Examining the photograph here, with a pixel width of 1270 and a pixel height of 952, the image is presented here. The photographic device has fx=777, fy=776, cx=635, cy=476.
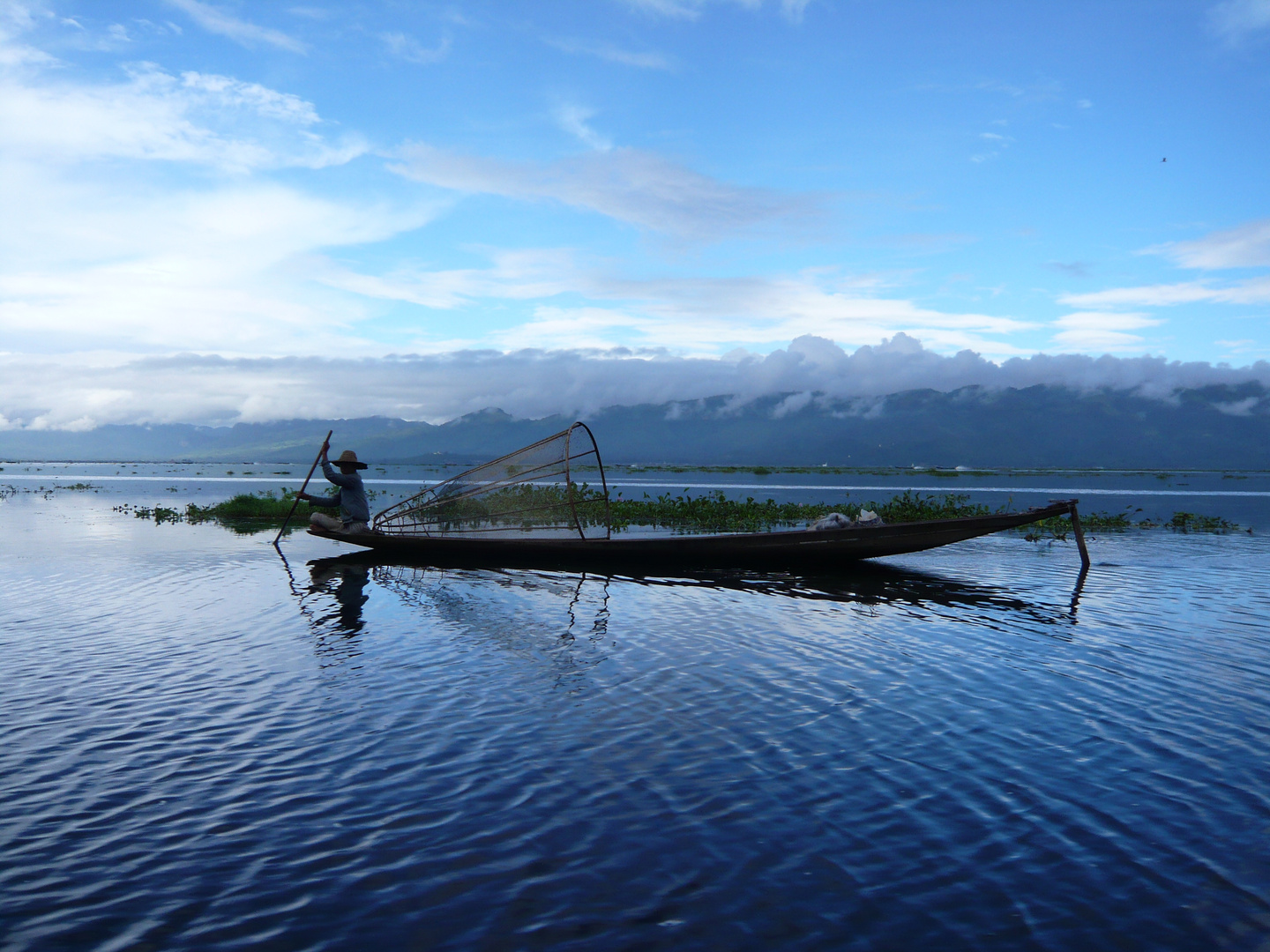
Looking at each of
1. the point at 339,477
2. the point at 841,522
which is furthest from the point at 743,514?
the point at 339,477

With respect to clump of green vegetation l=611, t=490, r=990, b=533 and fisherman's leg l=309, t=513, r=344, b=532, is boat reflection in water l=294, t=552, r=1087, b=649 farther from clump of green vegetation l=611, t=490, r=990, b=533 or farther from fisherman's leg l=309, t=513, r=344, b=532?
clump of green vegetation l=611, t=490, r=990, b=533

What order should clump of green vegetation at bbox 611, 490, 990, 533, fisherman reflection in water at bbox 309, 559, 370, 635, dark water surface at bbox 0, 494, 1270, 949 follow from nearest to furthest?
dark water surface at bbox 0, 494, 1270, 949 → fisherman reflection in water at bbox 309, 559, 370, 635 → clump of green vegetation at bbox 611, 490, 990, 533

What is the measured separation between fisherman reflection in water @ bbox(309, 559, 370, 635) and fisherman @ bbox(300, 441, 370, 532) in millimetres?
1270

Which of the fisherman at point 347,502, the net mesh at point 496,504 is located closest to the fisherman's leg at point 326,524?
the fisherman at point 347,502

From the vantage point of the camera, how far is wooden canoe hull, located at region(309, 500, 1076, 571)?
1991 centimetres

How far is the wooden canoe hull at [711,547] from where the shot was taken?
19.9m

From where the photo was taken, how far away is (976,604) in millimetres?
16828

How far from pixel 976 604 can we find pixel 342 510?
17475 mm

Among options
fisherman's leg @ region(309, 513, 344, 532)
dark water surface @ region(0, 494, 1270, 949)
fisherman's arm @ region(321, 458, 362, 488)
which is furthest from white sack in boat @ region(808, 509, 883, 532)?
fisherman's leg @ region(309, 513, 344, 532)

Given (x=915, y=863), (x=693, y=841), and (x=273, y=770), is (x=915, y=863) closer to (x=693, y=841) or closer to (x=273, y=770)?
(x=693, y=841)

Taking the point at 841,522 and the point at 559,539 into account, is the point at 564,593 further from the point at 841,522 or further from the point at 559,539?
the point at 841,522

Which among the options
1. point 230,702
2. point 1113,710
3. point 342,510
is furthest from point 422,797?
point 342,510

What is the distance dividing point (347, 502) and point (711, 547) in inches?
434

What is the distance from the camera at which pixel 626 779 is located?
7.39 m
